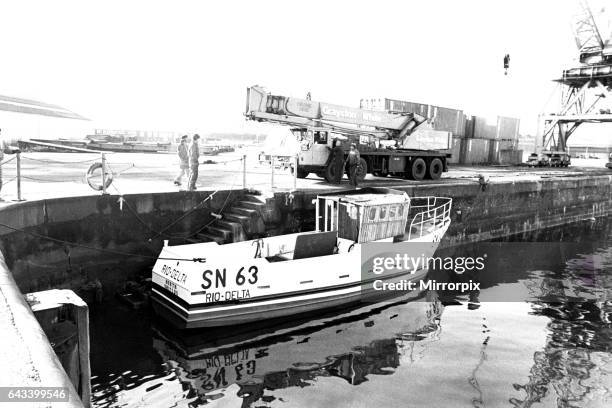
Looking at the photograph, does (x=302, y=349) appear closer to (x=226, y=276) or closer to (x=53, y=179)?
(x=226, y=276)

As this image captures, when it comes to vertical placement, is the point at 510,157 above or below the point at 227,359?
above

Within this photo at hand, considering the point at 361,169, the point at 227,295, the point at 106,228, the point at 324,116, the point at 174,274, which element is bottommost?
the point at 227,295

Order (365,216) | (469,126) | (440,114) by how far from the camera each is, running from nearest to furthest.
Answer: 1. (365,216)
2. (440,114)
3. (469,126)

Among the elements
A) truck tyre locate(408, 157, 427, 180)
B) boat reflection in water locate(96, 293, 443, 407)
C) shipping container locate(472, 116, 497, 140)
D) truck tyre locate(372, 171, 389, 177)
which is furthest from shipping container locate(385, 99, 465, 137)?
boat reflection in water locate(96, 293, 443, 407)

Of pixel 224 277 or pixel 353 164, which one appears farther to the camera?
pixel 353 164

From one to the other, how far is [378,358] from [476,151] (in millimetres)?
30138

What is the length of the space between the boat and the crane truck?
430cm

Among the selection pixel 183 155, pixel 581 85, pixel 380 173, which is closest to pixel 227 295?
pixel 183 155

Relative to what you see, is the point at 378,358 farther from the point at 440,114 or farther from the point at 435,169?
the point at 440,114

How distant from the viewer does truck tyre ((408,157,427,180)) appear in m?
21.0

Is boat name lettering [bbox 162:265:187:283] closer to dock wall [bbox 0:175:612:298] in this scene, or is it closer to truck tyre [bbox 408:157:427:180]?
dock wall [bbox 0:175:612:298]

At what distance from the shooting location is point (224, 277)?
30.0 feet

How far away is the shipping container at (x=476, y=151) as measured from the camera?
1375 inches

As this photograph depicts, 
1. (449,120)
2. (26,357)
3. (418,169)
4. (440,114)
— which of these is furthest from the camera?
(449,120)
